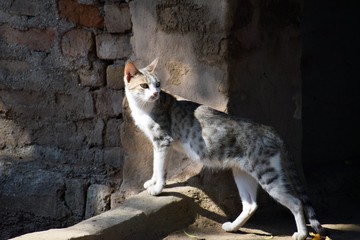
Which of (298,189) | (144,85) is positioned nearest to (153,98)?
(144,85)

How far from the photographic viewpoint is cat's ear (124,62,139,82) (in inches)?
216

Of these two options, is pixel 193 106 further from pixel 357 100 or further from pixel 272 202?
pixel 357 100

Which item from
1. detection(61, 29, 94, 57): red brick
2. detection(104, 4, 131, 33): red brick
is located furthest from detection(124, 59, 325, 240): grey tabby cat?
detection(61, 29, 94, 57): red brick

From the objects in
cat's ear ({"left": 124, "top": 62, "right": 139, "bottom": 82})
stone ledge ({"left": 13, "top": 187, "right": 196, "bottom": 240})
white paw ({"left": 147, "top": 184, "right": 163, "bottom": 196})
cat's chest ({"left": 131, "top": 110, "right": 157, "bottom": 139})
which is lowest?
stone ledge ({"left": 13, "top": 187, "right": 196, "bottom": 240})

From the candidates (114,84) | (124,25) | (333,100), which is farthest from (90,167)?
(333,100)

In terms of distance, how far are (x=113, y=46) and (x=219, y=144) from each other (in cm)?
109

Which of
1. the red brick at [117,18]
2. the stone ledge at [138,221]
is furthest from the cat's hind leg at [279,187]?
the red brick at [117,18]

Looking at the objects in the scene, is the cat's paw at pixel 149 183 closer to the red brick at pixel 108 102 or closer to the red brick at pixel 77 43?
the red brick at pixel 108 102

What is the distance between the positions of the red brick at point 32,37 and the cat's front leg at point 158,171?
1.23 meters

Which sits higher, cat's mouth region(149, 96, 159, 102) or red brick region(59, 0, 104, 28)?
red brick region(59, 0, 104, 28)

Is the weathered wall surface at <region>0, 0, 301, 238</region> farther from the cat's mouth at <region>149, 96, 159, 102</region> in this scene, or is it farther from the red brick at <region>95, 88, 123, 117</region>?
the cat's mouth at <region>149, 96, 159, 102</region>

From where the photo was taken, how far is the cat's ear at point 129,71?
18.0ft

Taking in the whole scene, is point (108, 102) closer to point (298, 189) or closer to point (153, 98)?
point (153, 98)

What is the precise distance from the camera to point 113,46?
596cm
